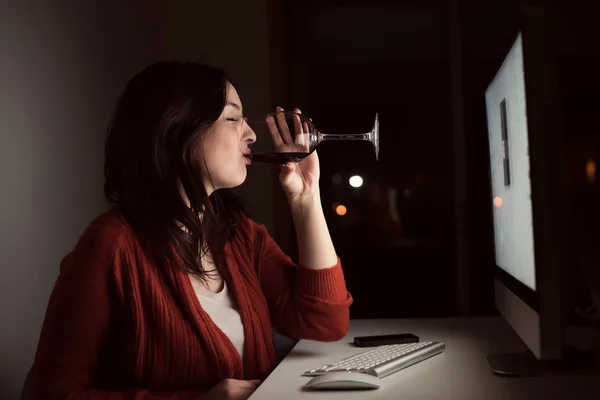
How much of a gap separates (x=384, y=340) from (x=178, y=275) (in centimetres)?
50

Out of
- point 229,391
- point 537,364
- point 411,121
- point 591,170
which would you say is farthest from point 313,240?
point 591,170

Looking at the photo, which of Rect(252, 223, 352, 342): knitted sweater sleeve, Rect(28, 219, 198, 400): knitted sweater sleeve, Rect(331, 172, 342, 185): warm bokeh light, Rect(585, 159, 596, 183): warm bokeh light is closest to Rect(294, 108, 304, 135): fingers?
Rect(252, 223, 352, 342): knitted sweater sleeve

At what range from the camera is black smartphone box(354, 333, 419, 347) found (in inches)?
55.7

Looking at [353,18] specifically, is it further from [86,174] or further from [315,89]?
[86,174]

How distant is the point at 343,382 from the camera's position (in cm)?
102

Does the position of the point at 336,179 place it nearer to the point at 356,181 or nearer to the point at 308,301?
the point at 356,181

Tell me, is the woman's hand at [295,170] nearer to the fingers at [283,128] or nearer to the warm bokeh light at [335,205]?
the fingers at [283,128]

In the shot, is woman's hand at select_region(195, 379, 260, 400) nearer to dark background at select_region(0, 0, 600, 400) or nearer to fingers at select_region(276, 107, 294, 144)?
fingers at select_region(276, 107, 294, 144)

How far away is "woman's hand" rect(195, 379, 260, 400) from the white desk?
52 mm

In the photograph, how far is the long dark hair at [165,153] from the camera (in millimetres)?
1314

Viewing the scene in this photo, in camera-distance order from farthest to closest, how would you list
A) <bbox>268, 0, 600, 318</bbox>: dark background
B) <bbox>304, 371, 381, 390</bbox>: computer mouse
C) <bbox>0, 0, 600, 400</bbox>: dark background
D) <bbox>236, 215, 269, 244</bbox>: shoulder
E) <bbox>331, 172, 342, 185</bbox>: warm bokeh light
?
<bbox>331, 172, 342, 185</bbox>: warm bokeh light, <bbox>268, 0, 600, 318</bbox>: dark background, <bbox>0, 0, 600, 400</bbox>: dark background, <bbox>236, 215, 269, 244</bbox>: shoulder, <bbox>304, 371, 381, 390</bbox>: computer mouse

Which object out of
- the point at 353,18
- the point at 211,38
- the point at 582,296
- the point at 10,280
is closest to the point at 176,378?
the point at 10,280

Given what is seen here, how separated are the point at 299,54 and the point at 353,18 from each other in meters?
0.36

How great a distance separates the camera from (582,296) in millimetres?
1307
